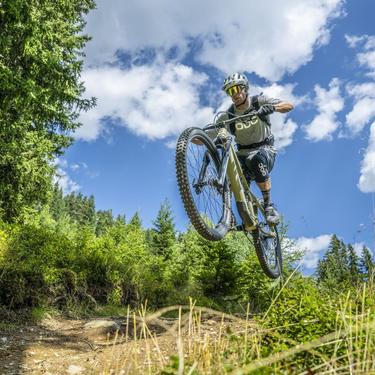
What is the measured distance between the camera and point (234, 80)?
442 centimetres

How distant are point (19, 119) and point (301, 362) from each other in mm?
11061

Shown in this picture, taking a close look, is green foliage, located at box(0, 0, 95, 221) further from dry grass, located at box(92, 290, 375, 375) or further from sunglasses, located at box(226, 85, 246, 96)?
dry grass, located at box(92, 290, 375, 375)

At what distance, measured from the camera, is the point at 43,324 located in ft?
16.9

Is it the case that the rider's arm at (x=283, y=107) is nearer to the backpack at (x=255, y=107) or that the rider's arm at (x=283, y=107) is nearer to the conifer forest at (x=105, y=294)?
the backpack at (x=255, y=107)

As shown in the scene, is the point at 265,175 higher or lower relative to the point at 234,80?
lower

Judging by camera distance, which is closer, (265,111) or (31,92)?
(265,111)

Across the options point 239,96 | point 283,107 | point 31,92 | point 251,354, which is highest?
point 31,92

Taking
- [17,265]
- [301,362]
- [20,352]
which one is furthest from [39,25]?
[301,362]

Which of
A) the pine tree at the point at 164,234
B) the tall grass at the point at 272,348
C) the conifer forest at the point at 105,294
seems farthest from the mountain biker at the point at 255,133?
the pine tree at the point at 164,234

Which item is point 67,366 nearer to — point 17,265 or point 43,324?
point 43,324

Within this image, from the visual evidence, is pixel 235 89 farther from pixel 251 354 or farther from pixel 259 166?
pixel 251 354

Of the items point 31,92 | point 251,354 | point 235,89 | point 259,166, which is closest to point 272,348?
point 251,354

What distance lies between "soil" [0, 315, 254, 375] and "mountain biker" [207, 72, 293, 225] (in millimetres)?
2109

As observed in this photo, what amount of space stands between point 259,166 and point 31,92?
256 inches
